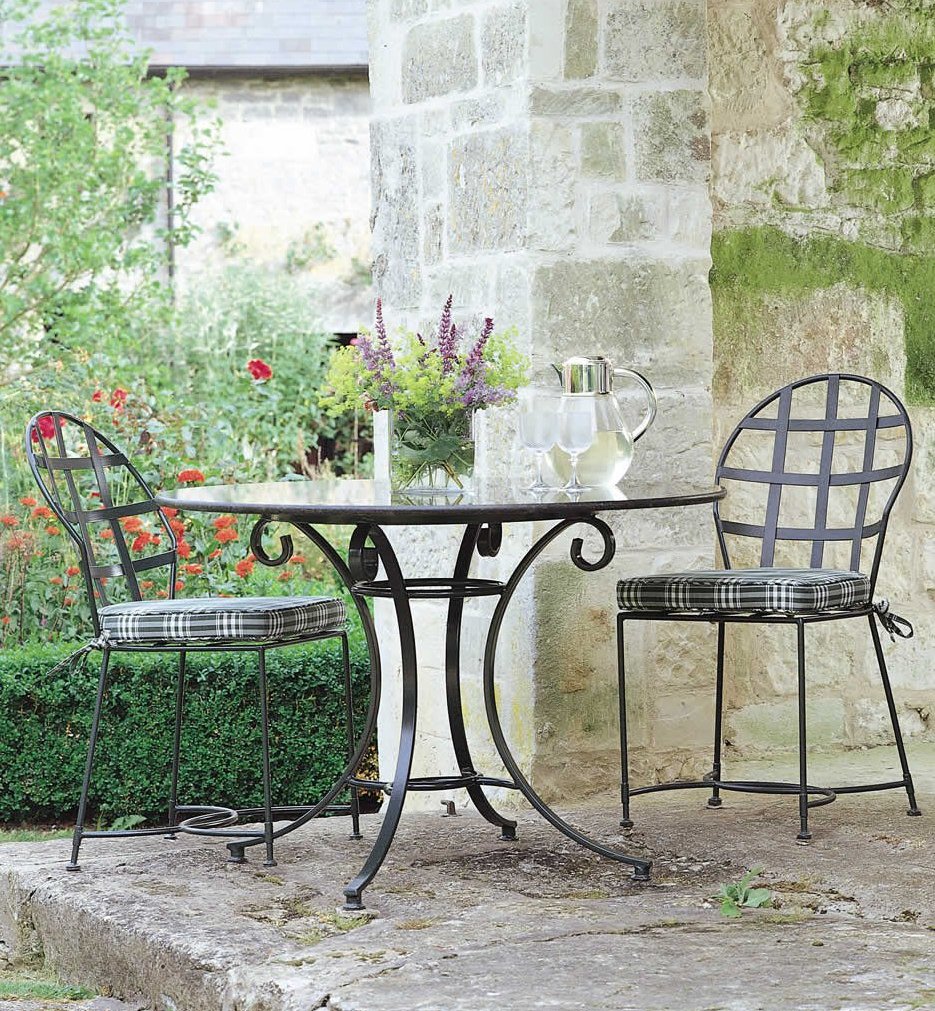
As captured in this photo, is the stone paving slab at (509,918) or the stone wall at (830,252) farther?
the stone wall at (830,252)

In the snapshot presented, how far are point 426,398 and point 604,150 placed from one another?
993 mm

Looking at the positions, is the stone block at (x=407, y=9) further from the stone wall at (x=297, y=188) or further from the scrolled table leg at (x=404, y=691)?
the stone wall at (x=297, y=188)

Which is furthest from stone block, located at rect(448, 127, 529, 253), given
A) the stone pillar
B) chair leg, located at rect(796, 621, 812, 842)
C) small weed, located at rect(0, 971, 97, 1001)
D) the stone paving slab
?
small weed, located at rect(0, 971, 97, 1001)

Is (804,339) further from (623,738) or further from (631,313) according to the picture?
(623,738)

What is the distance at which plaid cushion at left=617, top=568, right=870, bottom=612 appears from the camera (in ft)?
11.2

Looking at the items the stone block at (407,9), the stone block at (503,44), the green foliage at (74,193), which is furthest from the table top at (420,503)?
the green foliage at (74,193)

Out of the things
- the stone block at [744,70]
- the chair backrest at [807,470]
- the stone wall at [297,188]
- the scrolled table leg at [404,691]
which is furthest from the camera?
the stone wall at [297,188]

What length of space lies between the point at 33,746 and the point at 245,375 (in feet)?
14.4

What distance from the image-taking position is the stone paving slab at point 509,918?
2.59m

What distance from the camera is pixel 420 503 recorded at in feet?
9.98

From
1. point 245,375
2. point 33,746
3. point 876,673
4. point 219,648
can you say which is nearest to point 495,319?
point 219,648

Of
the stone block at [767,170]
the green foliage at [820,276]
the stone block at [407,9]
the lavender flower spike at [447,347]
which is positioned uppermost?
the stone block at [407,9]

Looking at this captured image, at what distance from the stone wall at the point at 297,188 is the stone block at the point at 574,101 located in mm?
7541

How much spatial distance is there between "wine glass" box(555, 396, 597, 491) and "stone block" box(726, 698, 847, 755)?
1.27 metres
